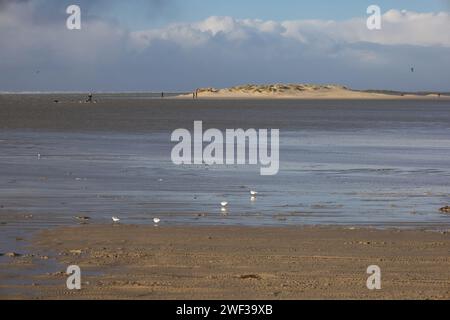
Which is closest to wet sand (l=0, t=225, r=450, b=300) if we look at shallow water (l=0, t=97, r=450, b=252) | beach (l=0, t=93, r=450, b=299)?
beach (l=0, t=93, r=450, b=299)

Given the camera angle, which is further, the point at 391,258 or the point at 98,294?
the point at 391,258

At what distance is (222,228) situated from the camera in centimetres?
1539

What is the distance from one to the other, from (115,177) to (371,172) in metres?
7.07

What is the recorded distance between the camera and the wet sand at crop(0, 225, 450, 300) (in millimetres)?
10617

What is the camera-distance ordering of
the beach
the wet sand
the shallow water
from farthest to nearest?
1. the shallow water
2. the beach
3. the wet sand

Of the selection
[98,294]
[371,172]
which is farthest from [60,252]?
[371,172]

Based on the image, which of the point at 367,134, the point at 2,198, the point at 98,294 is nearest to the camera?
the point at 98,294

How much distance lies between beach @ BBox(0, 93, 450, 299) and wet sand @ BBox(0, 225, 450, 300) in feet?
0.08

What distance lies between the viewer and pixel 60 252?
13.0 meters

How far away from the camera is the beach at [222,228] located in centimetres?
1104

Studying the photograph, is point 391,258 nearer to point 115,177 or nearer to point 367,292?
point 367,292

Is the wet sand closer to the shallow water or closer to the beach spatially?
the beach

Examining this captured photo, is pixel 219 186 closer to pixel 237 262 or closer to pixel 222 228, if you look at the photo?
pixel 222 228

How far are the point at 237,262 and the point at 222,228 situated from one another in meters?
3.03
